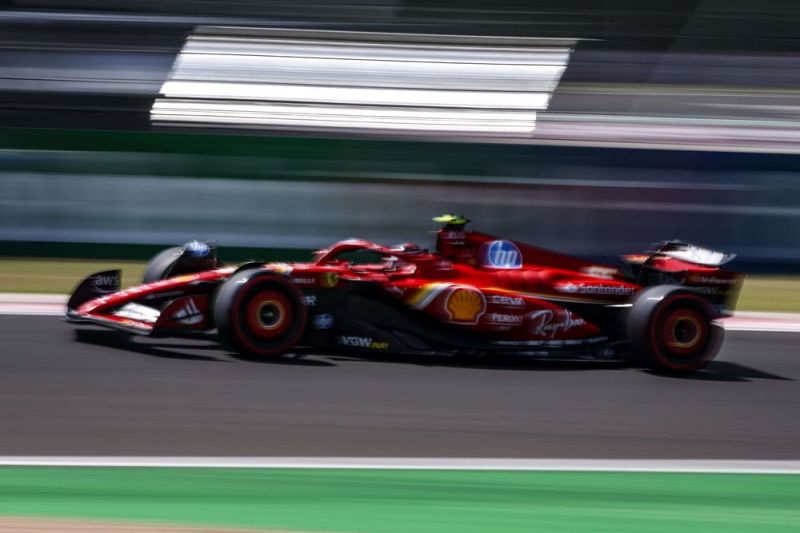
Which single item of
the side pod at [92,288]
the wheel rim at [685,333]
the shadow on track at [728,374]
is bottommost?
the side pod at [92,288]

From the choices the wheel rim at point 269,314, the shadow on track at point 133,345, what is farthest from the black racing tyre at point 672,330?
the shadow on track at point 133,345

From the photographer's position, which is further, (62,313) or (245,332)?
(62,313)

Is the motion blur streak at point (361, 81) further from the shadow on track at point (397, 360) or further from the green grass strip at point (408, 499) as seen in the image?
the green grass strip at point (408, 499)

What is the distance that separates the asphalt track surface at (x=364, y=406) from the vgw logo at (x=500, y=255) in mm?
689

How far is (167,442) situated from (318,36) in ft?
52.7

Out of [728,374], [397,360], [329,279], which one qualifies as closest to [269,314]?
[329,279]

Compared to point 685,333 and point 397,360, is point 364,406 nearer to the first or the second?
point 397,360

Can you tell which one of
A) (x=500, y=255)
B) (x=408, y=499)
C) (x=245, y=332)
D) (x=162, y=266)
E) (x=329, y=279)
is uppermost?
(x=500, y=255)

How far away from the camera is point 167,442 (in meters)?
5.35

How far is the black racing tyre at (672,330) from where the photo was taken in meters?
7.59

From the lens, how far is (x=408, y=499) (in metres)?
4.55

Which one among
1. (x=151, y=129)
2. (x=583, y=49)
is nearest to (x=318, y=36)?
(x=583, y=49)

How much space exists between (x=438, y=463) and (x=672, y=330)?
302cm

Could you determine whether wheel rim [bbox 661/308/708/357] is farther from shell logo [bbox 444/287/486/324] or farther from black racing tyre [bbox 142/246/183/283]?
black racing tyre [bbox 142/246/183/283]
